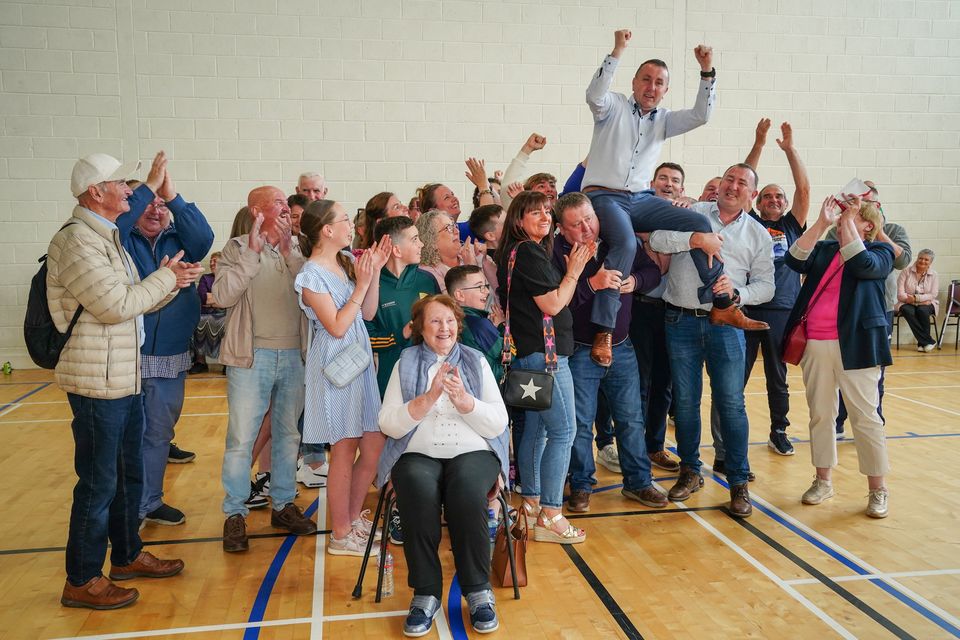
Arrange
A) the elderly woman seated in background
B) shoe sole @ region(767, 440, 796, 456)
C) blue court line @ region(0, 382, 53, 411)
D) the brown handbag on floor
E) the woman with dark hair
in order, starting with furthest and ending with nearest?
the elderly woman seated in background, blue court line @ region(0, 382, 53, 411), shoe sole @ region(767, 440, 796, 456), the woman with dark hair, the brown handbag on floor

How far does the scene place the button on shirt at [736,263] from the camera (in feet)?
12.9

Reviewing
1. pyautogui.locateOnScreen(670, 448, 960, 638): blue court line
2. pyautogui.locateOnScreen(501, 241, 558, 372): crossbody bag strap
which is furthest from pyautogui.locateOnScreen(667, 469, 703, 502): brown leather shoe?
pyautogui.locateOnScreen(501, 241, 558, 372): crossbody bag strap

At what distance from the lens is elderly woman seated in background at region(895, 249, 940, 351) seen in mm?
9289

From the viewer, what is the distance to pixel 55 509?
407cm

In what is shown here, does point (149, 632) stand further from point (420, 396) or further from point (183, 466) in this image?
point (183, 466)

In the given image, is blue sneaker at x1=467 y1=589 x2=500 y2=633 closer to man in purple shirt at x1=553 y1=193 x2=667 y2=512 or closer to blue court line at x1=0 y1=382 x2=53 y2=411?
man in purple shirt at x1=553 y1=193 x2=667 y2=512

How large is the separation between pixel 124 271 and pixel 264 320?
73cm

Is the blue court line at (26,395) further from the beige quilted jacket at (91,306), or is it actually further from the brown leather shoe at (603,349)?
the brown leather shoe at (603,349)

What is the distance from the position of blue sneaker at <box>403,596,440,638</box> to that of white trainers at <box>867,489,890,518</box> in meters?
2.40

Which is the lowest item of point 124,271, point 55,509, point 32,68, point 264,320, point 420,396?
point 55,509

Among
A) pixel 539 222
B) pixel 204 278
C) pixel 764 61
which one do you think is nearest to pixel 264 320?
pixel 539 222

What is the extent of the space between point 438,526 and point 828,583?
1.66 m

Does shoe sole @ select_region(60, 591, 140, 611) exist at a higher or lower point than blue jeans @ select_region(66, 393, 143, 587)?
lower

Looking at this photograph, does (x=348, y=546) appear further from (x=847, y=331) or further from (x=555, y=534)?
(x=847, y=331)
